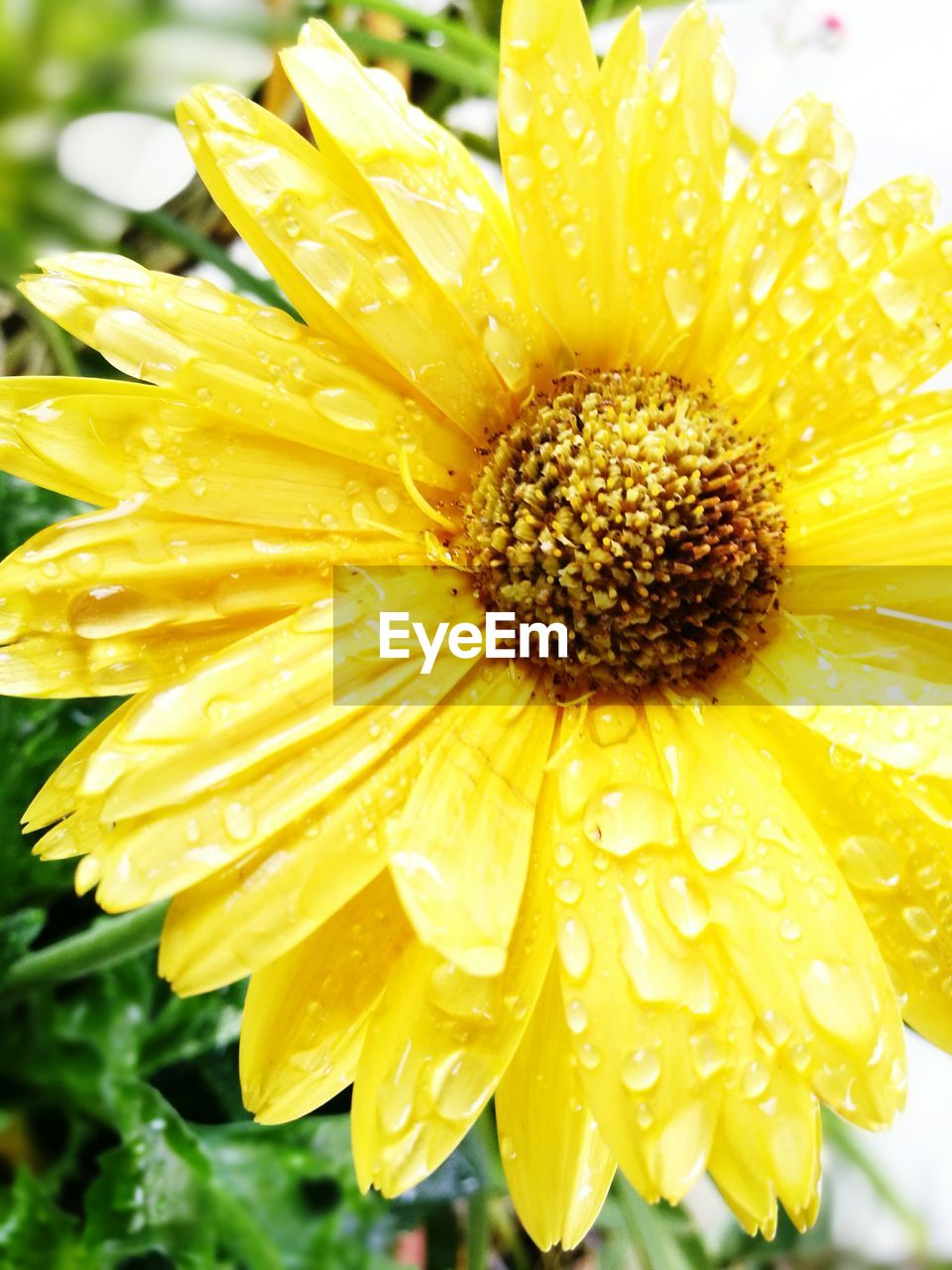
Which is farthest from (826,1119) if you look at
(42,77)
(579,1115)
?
(42,77)

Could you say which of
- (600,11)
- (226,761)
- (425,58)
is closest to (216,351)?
(226,761)

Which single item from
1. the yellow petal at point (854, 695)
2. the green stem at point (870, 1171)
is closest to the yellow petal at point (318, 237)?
the yellow petal at point (854, 695)

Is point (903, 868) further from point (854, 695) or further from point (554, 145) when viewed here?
point (554, 145)

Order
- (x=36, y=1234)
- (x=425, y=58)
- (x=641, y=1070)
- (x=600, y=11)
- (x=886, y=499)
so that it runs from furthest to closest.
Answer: (x=600, y=11), (x=425, y=58), (x=36, y=1234), (x=886, y=499), (x=641, y=1070)

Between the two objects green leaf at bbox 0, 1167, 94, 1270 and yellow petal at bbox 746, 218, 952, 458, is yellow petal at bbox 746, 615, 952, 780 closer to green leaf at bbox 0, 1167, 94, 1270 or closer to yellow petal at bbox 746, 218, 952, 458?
yellow petal at bbox 746, 218, 952, 458

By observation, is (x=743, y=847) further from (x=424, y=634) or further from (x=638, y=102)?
(x=638, y=102)

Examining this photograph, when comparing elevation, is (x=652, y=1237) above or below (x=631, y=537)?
below
